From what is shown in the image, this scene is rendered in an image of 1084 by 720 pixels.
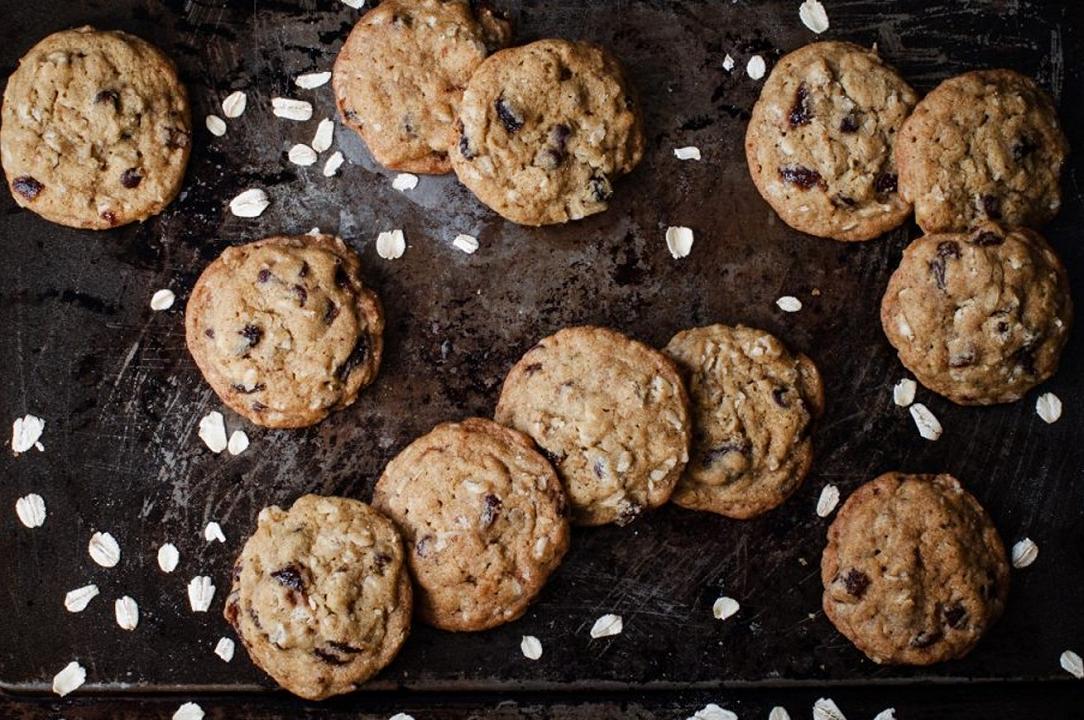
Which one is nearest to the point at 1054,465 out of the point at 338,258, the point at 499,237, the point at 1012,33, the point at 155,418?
the point at 1012,33

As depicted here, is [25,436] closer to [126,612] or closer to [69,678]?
[126,612]

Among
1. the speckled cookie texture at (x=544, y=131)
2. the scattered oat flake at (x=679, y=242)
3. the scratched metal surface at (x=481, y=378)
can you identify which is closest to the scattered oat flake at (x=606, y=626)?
the scratched metal surface at (x=481, y=378)

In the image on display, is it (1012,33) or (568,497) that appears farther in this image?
(1012,33)

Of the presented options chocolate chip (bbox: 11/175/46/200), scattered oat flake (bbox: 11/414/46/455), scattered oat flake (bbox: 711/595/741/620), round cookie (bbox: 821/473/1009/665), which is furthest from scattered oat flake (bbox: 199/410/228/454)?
round cookie (bbox: 821/473/1009/665)

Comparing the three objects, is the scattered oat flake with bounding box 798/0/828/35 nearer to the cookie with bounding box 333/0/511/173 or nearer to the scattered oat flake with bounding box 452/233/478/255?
the cookie with bounding box 333/0/511/173

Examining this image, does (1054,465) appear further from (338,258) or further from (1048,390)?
(338,258)
